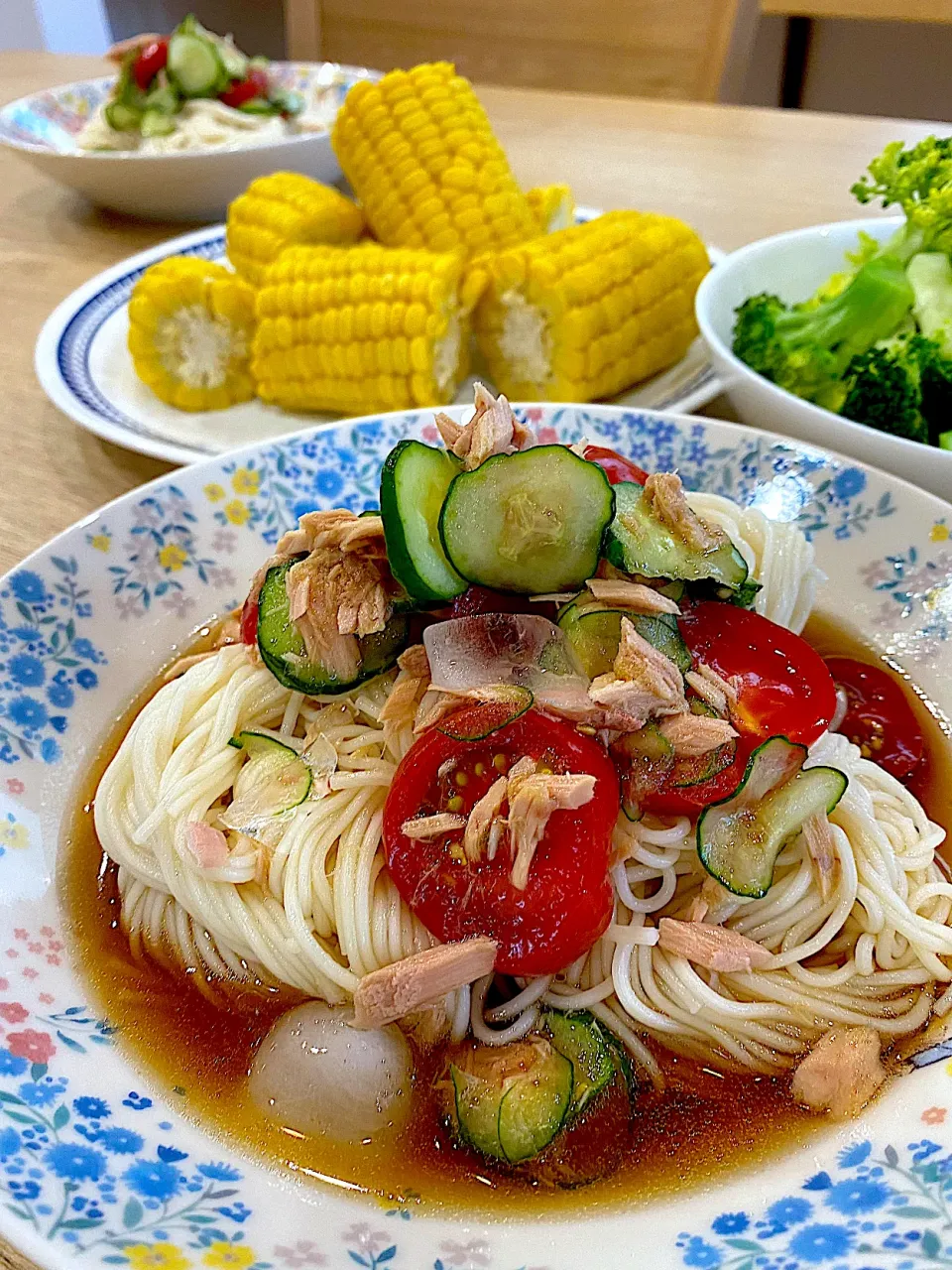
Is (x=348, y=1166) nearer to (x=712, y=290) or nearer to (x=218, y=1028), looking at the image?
(x=218, y=1028)

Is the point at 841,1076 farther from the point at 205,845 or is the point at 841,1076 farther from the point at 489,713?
the point at 205,845

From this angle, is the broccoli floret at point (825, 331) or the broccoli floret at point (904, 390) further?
the broccoli floret at point (825, 331)

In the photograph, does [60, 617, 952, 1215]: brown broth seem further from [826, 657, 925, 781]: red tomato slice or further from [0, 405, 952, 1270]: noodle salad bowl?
[826, 657, 925, 781]: red tomato slice

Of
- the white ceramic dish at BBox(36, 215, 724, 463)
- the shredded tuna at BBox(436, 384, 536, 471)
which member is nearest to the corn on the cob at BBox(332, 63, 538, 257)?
the white ceramic dish at BBox(36, 215, 724, 463)

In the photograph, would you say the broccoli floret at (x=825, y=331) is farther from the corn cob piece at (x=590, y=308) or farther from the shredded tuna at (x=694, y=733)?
the shredded tuna at (x=694, y=733)

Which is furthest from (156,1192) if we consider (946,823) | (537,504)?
(946,823)

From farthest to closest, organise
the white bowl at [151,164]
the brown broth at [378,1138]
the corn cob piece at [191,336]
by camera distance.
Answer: the white bowl at [151,164], the corn cob piece at [191,336], the brown broth at [378,1138]

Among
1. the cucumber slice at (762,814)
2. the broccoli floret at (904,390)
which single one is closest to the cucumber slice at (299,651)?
the cucumber slice at (762,814)
